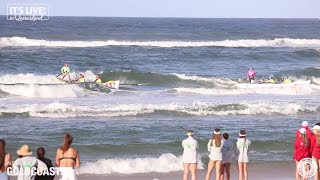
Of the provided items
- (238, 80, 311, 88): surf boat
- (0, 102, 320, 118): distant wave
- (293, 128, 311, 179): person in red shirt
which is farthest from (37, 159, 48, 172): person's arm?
(238, 80, 311, 88): surf boat

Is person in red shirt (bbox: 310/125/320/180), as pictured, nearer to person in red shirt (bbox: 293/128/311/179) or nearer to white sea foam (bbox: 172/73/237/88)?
person in red shirt (bbox: 293/128/311/179)

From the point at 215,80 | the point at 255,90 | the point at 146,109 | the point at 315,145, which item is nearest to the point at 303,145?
the point at 315,145

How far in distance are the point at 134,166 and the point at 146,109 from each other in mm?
8838

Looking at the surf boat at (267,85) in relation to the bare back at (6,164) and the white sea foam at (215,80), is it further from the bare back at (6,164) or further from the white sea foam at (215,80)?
the bare back at (6,164)

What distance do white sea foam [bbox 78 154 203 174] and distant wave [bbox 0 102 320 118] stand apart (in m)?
7.39

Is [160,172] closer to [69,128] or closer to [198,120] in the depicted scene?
[69,128]

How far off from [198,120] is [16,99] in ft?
28.7

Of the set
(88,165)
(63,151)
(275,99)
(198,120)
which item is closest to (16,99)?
(198,120)

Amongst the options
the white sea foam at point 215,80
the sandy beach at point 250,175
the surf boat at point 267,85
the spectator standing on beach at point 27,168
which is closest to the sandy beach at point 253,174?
the sandy beach at point 250,175

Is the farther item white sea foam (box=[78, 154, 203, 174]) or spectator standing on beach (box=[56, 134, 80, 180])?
white sea foam (box=[78, 154, 203, 174])

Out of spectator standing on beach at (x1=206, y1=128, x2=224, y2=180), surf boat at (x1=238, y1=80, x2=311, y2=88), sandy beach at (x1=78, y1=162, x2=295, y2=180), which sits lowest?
sandy beach at (x1=78, y1=162, x2=295, y2=180)

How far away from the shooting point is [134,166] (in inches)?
687

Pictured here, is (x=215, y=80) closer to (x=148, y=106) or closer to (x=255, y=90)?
(x=255, y=90)

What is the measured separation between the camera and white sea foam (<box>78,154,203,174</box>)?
17.1 metres
